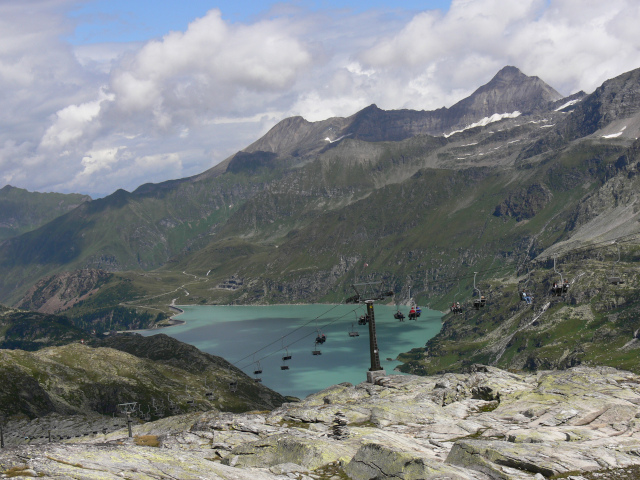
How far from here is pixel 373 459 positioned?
134 ft

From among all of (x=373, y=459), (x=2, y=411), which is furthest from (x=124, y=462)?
(x=2, y=411)

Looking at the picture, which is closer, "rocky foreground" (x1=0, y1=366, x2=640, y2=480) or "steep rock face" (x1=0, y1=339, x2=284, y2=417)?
"rocky foreground" (x1=0, y1=366, x2=640, y2=480)

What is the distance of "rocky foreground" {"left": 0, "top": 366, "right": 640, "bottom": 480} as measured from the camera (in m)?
37.8

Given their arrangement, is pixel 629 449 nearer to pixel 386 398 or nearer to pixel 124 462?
pixel 386 398

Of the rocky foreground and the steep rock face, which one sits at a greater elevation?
the rocky foreground

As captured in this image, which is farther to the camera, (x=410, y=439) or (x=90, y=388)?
(x=90, y=388)

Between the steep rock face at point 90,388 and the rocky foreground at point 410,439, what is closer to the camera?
the rocky foreground at point 410,439

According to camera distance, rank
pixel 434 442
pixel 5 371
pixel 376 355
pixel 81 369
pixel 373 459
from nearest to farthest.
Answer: pixel 373 459 < pixel 434 442 < pixel 376 355 < pixel 5 371 < pixel 81 369

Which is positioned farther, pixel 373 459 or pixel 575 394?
pixel 575 394

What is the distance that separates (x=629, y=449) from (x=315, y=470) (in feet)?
79.3

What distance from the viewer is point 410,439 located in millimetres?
51375

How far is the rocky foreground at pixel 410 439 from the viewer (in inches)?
1490

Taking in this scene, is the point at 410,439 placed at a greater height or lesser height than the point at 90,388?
greater

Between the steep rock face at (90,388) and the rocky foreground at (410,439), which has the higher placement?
the rocky foreground at (410,439)
